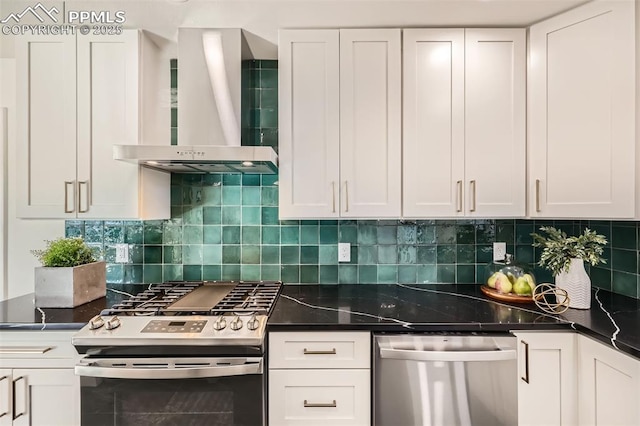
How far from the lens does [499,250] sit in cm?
209

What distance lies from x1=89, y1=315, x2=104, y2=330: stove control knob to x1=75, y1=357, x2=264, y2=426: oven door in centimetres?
13

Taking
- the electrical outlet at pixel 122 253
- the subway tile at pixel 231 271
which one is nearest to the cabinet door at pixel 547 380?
the subway tile at pixel 231 271

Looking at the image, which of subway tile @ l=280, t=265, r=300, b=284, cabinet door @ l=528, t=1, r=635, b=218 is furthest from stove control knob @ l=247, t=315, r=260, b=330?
cabinet door @ l=528, t=1, r=635, b=218

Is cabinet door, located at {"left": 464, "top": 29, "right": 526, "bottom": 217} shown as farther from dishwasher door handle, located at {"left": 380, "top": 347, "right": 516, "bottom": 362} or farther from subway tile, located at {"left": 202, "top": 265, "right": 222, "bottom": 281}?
subway tile, located at {"left": 202, "top": 265, "right": 222, "bottom": 281}

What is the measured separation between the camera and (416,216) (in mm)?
1773

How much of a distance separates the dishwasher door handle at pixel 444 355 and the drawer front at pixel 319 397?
16 cm

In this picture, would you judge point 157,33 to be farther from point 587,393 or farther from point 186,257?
point 587,393

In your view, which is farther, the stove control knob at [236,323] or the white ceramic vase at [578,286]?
the white ceramic vase at [578,286]

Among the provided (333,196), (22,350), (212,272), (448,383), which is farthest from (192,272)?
(448,383)

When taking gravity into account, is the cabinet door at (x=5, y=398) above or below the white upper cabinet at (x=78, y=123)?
below

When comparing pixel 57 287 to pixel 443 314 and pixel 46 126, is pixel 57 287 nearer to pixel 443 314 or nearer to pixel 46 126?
pixel 46 126

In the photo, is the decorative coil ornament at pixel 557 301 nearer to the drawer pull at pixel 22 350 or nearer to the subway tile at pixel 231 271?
the subway tile at pixel 231 271

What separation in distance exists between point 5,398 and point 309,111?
1.92 metres

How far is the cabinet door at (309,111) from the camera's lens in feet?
Answer: 5.76
